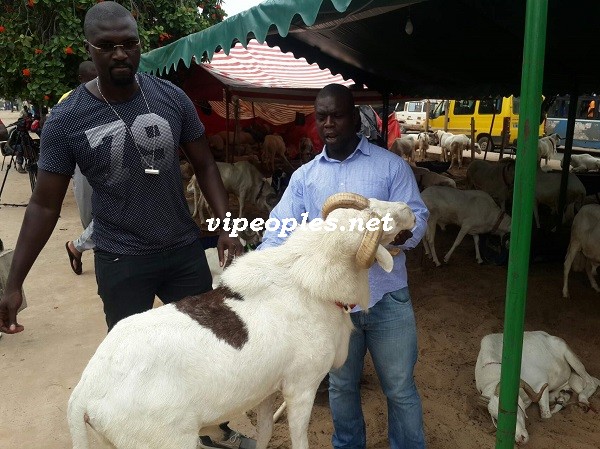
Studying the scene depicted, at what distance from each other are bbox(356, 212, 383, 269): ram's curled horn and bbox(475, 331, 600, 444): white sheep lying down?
236 cm

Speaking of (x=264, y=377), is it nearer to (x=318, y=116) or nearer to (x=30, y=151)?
(x=318, y=116)

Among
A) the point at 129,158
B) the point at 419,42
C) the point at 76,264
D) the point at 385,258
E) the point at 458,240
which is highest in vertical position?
the point at 419,42

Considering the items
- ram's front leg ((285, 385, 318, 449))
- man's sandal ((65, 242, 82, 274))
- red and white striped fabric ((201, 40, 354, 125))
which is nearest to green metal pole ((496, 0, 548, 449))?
ram's front leg ((285, 385, 318, 449))

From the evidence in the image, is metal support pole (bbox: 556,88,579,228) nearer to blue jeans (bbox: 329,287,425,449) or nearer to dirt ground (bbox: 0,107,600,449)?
dirt ground (bbox: 0,107,600,449)

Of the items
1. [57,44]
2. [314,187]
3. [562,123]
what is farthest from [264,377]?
[562,123]

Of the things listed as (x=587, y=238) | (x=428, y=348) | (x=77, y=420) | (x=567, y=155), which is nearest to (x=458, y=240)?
(x=587, y=238)

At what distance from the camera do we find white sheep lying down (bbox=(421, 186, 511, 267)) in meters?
7.79

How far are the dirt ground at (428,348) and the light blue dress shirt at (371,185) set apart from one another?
1569mm

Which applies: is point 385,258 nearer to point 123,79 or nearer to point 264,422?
point 264,422

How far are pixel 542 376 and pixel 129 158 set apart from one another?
344cm

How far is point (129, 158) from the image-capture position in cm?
231

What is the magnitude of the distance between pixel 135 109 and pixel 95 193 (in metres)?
0.46

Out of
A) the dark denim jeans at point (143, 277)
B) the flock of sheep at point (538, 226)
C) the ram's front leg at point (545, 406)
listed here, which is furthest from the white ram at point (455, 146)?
the dark denim jeans at point (143, 277)

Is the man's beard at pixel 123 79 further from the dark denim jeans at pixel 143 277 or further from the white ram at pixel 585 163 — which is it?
the white ram at pixel 585 163
